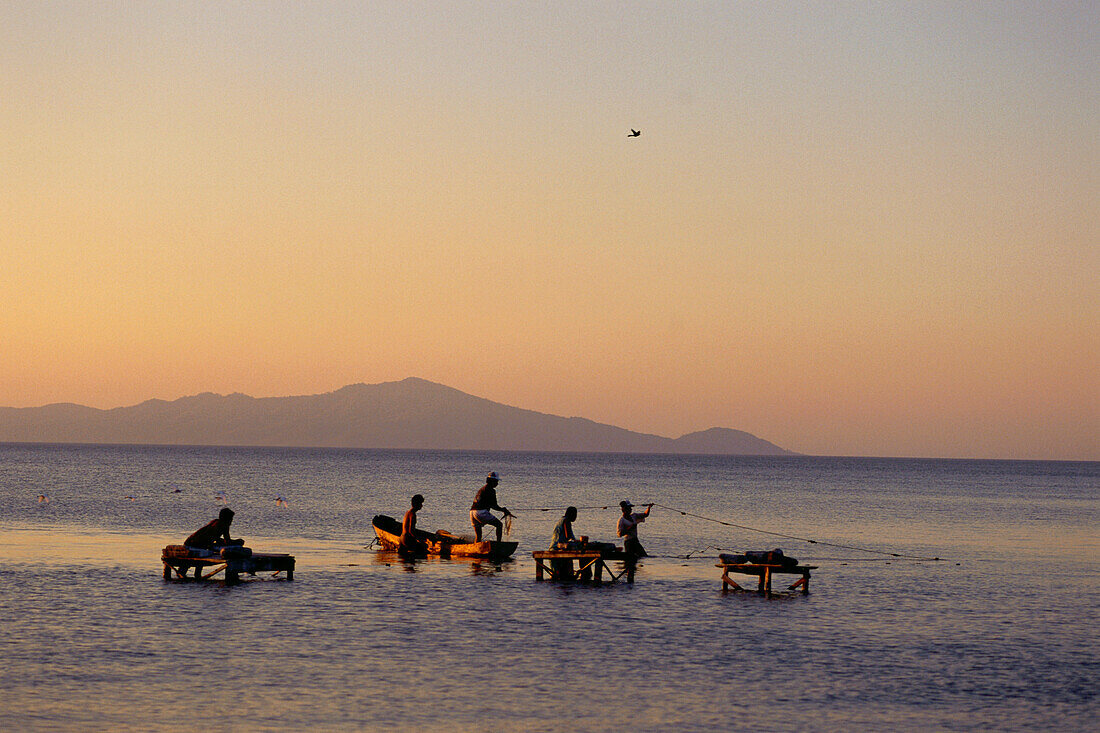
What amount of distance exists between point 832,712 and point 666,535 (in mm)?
40138

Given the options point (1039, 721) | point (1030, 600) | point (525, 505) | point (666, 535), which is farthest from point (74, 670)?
point (525, 505)

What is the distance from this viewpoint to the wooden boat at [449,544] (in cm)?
4034

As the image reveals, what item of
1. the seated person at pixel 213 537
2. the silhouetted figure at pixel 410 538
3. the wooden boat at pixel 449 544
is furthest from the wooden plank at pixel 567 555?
the seated person at pixel 213 537

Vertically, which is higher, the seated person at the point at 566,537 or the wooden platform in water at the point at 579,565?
the seated person at the point at 566,537

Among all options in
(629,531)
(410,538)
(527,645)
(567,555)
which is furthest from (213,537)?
(527,645)

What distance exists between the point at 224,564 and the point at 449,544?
33.5 ft

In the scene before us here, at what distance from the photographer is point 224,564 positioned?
33.2 meters

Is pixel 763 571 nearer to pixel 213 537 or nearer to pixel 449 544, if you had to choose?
pixel 449 544

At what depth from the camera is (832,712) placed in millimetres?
18484

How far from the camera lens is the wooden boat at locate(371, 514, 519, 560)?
40.3 meters

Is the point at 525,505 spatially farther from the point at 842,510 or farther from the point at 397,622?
the point at 397,622

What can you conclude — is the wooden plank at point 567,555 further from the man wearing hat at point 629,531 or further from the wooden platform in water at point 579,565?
the man wearing hat at point 629,531

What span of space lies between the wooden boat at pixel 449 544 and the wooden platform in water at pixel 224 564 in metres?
8.02

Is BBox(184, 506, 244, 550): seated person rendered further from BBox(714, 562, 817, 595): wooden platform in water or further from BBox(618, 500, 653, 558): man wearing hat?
BBox(714, 562, 817, 595): wooden platform in water
